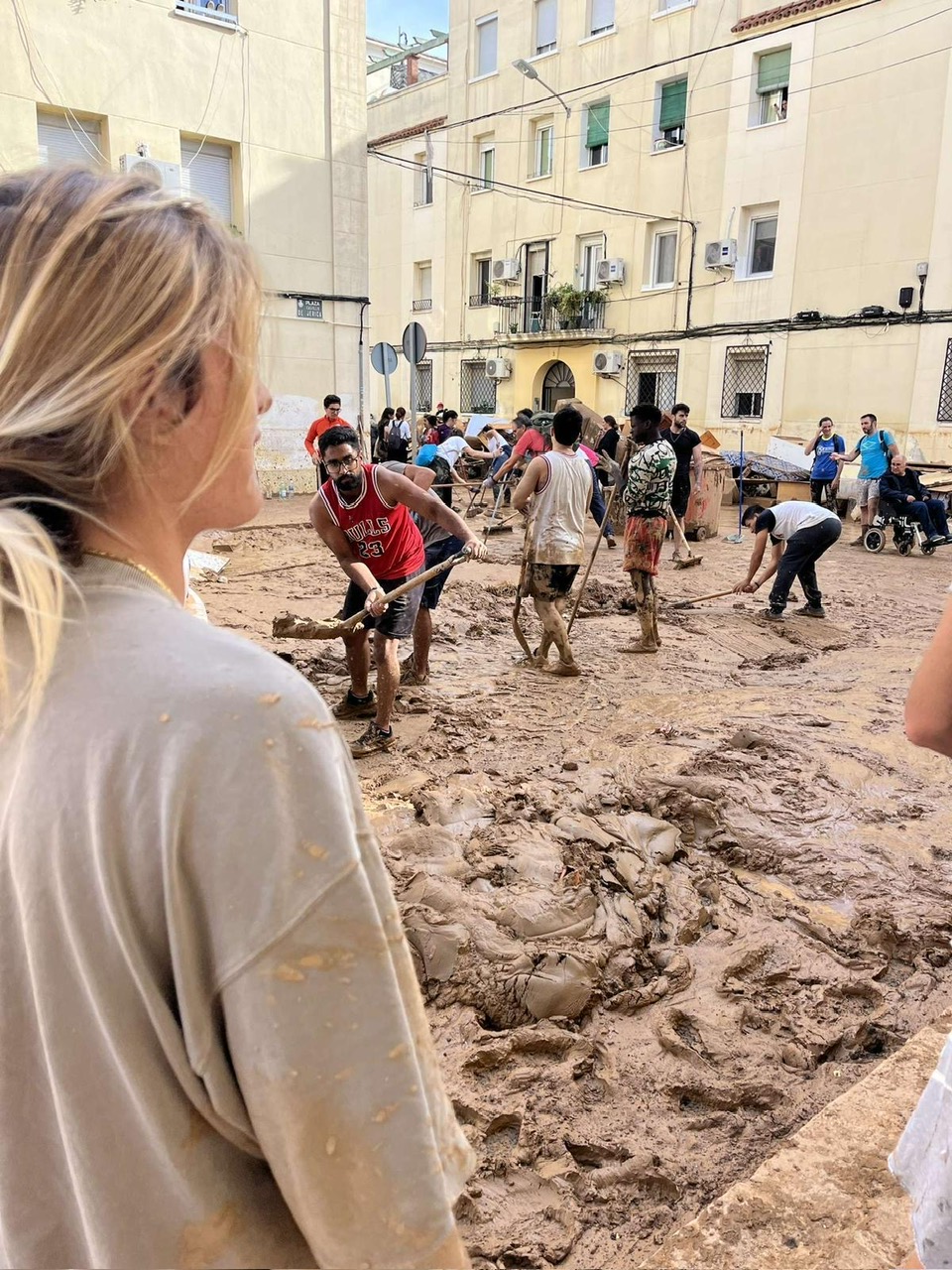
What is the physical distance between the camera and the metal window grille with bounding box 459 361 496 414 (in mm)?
25406

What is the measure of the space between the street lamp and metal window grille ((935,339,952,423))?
1152cm

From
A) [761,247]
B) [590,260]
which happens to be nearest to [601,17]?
[590,260]

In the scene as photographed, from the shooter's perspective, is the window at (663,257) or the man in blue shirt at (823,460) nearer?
the man in blue shirt at (823,460)

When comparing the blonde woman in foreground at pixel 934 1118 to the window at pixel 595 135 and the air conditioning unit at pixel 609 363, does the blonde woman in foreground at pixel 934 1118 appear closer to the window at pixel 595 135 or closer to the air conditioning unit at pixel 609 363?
the air conditioning unit at pixel 609 363

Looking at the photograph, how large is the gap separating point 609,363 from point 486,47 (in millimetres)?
9911

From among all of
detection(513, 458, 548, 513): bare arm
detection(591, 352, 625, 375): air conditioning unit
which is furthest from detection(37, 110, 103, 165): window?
detection(591, 352, 625, 375): air conditioning unit

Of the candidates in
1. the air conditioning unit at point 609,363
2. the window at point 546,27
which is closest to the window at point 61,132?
the air conditioning unit at point 609,363

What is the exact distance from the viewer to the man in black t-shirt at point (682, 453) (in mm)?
12008

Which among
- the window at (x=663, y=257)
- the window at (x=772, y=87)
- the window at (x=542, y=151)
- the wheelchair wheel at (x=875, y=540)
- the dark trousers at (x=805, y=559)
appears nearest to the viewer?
the dark trousers at (x=805, y=559)

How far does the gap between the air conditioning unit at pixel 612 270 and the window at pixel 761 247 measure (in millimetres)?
3209

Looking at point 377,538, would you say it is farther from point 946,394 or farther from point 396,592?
point 946,394

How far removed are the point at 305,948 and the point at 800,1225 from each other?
5.79 feet

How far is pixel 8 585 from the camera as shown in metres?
0.67

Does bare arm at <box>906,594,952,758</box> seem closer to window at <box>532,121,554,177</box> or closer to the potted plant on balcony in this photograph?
the potted plant on balcony
